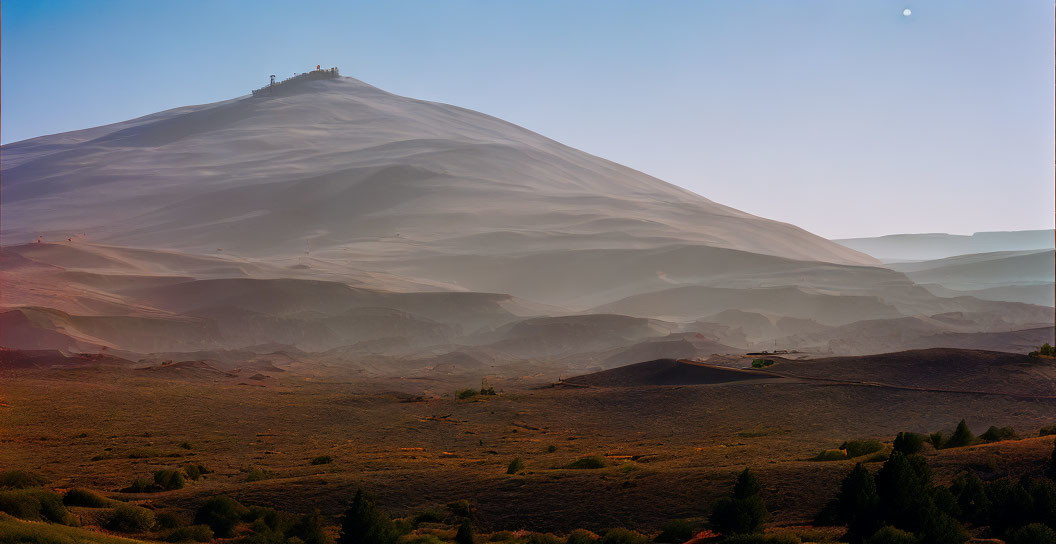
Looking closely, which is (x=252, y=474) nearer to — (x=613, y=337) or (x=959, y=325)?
(x=613, y=337)

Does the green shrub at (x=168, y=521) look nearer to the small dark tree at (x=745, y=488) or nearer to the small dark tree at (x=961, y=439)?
the small dark tree at (x=745, y=488)

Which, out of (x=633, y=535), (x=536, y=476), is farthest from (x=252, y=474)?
(x=633, y=535)

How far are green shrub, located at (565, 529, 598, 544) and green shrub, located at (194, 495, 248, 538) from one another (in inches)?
335

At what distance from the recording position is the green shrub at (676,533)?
19453 mm

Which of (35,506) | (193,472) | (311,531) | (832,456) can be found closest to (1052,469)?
(832,456)

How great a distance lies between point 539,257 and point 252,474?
150 m

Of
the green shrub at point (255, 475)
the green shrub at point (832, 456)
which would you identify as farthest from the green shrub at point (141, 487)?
the green shrub at point (832, 456)

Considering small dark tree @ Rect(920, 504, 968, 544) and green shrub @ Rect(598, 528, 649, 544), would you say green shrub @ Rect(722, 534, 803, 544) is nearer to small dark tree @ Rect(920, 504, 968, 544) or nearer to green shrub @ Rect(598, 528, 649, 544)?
green shrub @ Rect(598, 528, 649, 544)

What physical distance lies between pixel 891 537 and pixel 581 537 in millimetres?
6457

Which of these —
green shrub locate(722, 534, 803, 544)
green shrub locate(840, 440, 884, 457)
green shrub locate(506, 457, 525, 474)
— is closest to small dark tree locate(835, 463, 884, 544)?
green shrub locate(722, 534, 803, 544)

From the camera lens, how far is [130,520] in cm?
2139

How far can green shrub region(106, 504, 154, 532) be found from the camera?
837 inches

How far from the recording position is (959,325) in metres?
127

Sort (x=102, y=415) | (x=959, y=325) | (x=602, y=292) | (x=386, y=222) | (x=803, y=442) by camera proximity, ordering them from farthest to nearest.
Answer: (x=386, y=222) < (x=602, y=292) < (x=959, y=325) < (x=102, y=415) < (x=803, y=442)
